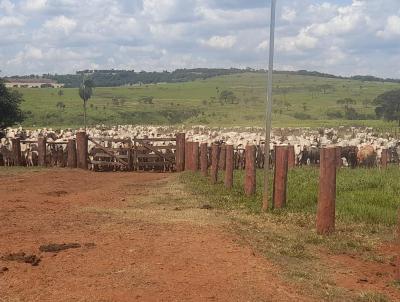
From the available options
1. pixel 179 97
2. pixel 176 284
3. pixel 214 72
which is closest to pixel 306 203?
pixel 176 284

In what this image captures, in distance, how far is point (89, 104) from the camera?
9562cm

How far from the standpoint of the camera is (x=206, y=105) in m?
100

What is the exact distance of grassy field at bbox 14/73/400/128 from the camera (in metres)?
79.2

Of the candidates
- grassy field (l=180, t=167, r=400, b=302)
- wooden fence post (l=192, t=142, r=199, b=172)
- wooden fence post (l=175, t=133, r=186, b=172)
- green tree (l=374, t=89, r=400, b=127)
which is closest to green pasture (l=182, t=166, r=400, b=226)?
grassy field (l=180, t=167, r=400, b=302)

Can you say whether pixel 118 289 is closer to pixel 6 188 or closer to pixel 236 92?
pixel 6 188

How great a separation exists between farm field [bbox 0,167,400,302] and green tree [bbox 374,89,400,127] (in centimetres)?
6316

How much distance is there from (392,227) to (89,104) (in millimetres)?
88160

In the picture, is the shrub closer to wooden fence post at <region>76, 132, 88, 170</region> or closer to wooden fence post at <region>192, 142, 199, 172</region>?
wooden fence post at <region>76, 132, 88, 170</region>

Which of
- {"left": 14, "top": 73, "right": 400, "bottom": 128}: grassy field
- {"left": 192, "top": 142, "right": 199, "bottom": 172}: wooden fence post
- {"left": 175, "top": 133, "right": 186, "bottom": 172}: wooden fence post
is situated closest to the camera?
{"left": 192, "top": 142, "right": 199, "bottom": 172}: wooden fence post

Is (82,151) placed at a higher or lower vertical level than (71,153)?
higher

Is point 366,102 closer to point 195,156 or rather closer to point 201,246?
point 195,156

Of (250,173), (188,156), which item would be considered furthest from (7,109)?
(250,173)

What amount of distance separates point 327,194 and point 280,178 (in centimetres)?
231

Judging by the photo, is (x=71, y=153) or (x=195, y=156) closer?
(x=195, y=156)
